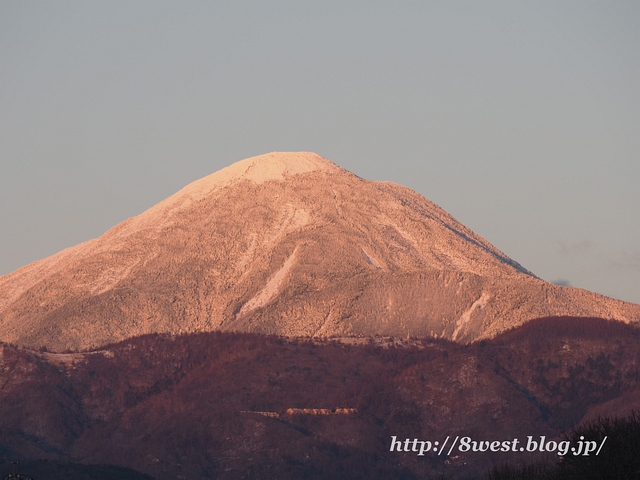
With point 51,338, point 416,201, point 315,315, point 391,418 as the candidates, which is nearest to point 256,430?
point 391,418

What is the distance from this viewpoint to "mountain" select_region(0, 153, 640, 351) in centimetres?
12938

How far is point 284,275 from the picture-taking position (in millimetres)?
137750

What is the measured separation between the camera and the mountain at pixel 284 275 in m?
129

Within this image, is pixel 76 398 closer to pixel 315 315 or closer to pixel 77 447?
pixel 77 447

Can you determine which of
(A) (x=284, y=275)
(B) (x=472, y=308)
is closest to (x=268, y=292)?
(A) (x=284, y=275)

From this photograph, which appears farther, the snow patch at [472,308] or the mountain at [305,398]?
the snow patch at [472,308]

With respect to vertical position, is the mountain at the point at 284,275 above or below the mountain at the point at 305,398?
above

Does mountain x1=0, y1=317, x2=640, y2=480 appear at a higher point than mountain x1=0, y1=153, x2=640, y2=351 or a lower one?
lower

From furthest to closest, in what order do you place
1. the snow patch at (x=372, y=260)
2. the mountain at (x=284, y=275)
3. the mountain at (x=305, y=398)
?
1. the snow patch at (x=372, y=260)
2. the mountain at (x=284, y=275)
3. the mountain at (x=305, y=398)

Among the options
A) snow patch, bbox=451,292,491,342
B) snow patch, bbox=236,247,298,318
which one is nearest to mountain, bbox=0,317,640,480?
snow patch, bbox=451,292,491,342

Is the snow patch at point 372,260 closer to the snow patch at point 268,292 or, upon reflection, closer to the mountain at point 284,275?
the mountain at point 284,275

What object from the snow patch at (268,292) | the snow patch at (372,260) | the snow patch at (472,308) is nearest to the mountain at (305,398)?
the snow patch at (472,308)

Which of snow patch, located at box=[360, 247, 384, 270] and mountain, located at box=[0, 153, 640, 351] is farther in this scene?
snow patch, located at box=[360, 247, 384, 270]

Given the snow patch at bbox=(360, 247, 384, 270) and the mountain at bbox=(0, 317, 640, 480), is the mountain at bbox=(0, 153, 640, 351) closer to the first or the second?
the snow patch at bbox=(360, 247, 384, 270)
